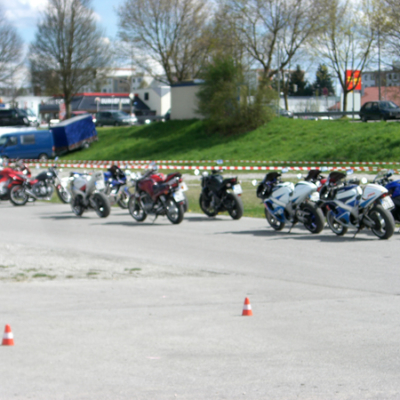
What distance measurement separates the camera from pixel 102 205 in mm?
16328

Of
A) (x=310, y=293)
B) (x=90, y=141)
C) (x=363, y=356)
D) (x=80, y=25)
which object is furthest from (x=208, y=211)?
(x=80, y=25)

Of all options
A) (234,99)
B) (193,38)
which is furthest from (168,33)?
(234,99)

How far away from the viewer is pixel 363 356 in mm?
5508

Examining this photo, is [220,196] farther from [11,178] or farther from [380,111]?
[380,111]

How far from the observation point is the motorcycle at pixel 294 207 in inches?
506

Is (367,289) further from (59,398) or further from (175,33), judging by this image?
(175,33)

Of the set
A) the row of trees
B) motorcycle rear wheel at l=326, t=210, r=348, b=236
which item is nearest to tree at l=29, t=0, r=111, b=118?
the row of trees

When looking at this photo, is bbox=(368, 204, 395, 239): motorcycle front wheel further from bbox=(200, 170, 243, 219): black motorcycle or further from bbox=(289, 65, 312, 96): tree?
bbox=(289, 65, 312, 96): tree

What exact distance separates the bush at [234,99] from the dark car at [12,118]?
2802cm

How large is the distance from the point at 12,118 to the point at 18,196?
45.9 m

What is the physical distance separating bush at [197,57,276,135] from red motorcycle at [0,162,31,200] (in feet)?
67.4

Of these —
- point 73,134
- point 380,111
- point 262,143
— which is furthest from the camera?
point 73,134

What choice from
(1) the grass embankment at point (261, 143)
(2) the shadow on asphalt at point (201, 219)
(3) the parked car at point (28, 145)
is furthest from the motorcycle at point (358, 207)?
(3) the parked car at point (28, 145)

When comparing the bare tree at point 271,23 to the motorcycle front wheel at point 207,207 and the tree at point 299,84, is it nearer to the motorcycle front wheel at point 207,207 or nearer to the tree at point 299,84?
the motorcycle front wheel at point 207,207
